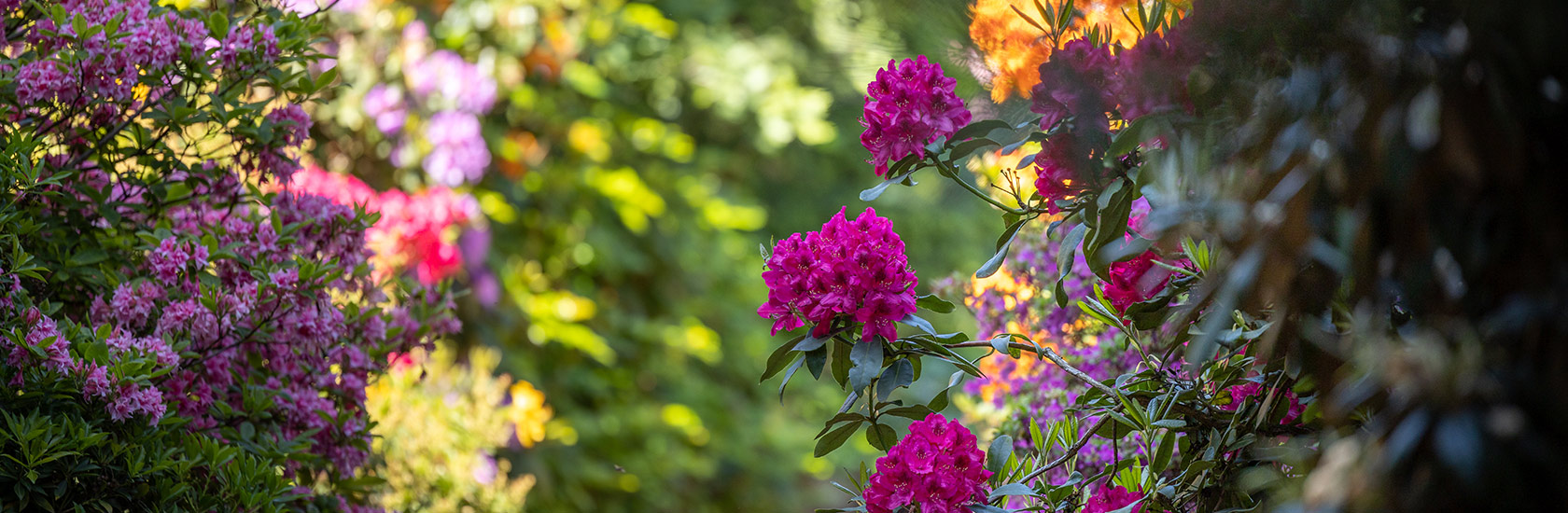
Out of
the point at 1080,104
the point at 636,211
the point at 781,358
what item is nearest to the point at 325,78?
the point at 781,358

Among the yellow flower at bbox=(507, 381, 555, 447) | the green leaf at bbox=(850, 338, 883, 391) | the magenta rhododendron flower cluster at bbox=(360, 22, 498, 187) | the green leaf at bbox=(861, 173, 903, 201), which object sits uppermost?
the green leaf at bbox=(861, 173, 903, 201)

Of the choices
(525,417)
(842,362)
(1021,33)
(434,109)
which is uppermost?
(1021,33)

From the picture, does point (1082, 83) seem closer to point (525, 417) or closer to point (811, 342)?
point (811, 342)

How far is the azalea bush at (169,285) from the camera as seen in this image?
3.56 ft

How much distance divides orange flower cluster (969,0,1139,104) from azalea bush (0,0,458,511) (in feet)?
2.82

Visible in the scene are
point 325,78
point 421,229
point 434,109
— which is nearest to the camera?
point 325,78

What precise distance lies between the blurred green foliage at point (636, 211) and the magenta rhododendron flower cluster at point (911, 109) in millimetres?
2152

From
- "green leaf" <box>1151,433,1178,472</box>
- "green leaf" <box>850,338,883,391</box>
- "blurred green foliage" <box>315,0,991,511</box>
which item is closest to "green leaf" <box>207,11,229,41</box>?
"green leaf" <box>850,338,883,391</box>

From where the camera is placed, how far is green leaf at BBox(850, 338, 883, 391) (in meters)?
1.00

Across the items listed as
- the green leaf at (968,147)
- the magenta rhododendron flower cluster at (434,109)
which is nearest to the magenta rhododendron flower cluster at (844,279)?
the green leaf at (968,147)

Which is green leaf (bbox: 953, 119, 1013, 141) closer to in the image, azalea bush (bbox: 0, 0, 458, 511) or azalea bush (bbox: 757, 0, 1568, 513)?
azalea bush (bbox: 757, 0, 1568, 513)

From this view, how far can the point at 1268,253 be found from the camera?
0.58 meters

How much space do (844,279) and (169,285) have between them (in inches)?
33.6

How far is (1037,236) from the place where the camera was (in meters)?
1.70
